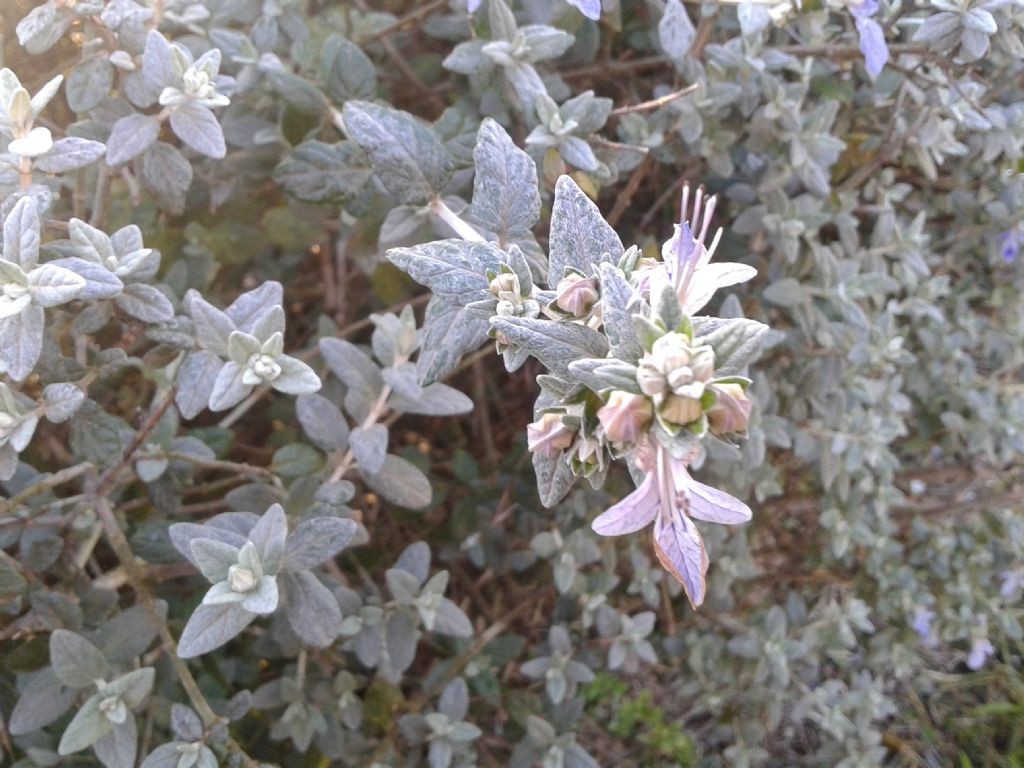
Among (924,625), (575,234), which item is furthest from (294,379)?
(924,625)

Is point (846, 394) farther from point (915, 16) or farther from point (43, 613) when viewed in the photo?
point (43, 613)

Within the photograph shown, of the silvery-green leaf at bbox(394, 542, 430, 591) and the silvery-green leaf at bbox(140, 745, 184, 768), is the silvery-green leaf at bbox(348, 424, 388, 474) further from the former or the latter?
the silvery-green leaf at bbox(140, 745, 184, 768)

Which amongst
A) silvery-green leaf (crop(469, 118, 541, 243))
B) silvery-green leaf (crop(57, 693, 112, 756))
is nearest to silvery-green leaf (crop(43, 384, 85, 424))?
silvery-green leaf (crop(57, 693, 112, 756))

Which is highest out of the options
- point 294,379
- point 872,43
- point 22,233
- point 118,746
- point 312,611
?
point 22,233

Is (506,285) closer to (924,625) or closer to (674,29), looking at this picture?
(674,29)

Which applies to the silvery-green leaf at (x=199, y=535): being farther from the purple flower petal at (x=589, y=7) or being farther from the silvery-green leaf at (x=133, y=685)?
the purple flower petal at (x=589, y=7)

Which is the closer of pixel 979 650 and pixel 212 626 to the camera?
pixel 212 626
